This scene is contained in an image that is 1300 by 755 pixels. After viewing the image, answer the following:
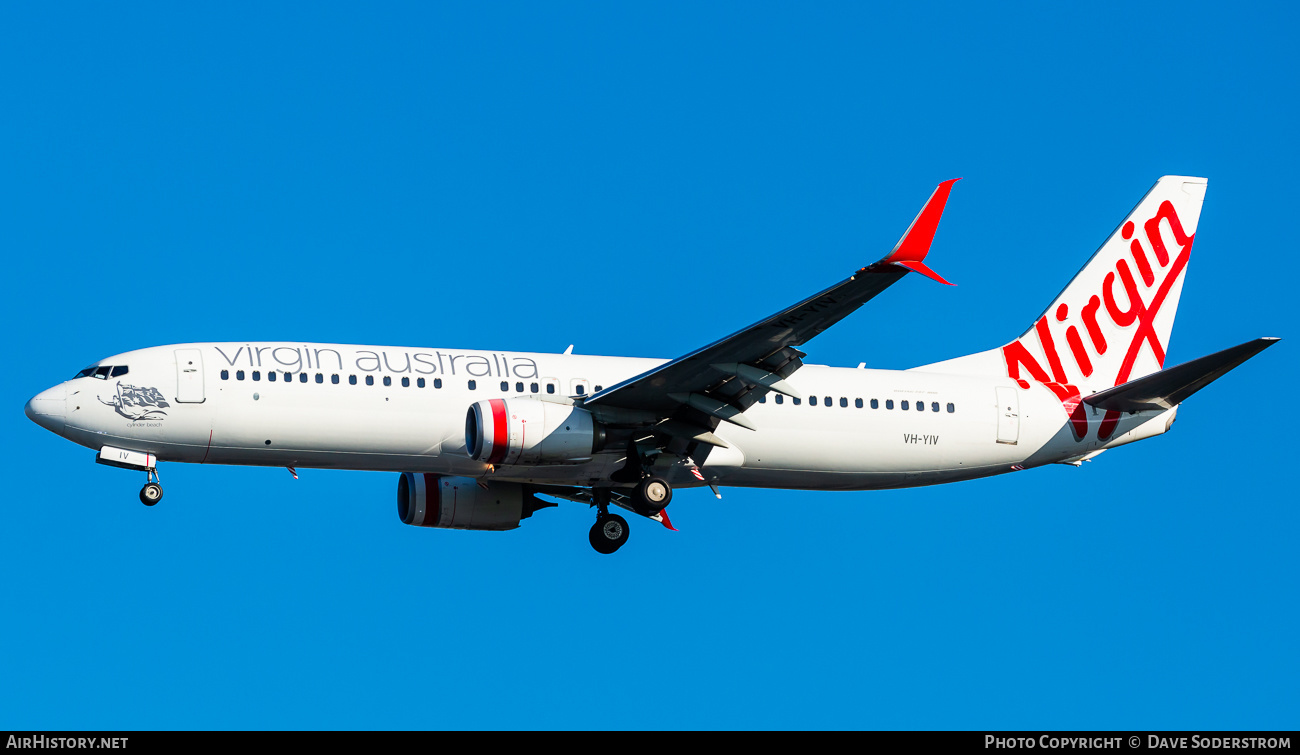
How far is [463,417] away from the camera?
3722 centimetres

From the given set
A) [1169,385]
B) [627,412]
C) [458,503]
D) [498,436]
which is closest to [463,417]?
[498,436]

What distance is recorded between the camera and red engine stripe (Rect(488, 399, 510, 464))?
35.4m

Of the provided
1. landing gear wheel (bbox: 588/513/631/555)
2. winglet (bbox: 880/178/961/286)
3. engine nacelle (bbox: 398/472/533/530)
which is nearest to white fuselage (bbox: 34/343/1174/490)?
landing gear wheel (bbox: 588/513/631/555)

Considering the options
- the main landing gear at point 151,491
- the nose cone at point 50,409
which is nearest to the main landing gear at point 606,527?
the main landing gear at point 151,491

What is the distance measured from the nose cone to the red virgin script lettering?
23.7 metres

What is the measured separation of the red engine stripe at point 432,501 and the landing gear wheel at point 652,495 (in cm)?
632

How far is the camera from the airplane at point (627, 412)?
119ft

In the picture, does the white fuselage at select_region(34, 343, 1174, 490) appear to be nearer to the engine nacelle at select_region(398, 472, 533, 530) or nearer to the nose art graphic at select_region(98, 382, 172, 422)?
the nose art graphic at select_region(98, 382, 172, 422)

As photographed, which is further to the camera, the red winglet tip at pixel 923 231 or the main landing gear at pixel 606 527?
the main landing gear at pixel 606 527

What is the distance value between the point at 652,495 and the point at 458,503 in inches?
253

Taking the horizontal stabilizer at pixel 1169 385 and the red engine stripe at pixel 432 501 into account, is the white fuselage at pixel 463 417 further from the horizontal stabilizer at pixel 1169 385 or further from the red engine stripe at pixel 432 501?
the red engine stripe at pixel 432 501

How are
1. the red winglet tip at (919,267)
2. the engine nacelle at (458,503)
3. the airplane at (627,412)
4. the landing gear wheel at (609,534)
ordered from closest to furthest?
the red winglet tip at (919,267), the airplane at (627,412), the landing gear wheel at (609,534), the engine nacelle at (458,503)
